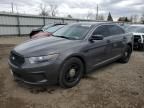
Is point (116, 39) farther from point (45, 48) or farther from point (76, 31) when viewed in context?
point (45, 48)

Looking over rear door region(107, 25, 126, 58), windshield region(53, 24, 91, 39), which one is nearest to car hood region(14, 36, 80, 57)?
windshield region(53, 24, 91, 39)

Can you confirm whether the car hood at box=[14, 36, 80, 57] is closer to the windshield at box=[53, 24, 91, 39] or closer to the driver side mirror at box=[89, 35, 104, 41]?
the windshield at box=[53, 24, 91, 39]

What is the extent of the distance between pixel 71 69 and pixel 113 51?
6.30ft

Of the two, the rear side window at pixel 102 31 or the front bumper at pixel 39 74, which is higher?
the rear side window at pixel 102 31

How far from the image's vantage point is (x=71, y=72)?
145 inches

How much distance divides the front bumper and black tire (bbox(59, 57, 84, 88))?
0.67ft

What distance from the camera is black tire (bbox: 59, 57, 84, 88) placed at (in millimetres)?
3432

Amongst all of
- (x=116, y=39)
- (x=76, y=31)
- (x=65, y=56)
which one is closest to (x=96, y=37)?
(x=76, y=31)

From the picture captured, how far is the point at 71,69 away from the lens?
366cm

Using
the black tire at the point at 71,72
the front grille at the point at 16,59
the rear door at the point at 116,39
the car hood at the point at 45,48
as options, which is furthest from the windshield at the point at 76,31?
the front grille at the point at 16,59

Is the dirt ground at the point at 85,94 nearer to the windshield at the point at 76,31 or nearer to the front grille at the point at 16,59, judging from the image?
the front grille at the point at 16,59

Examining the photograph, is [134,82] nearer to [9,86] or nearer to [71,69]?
[71,69]

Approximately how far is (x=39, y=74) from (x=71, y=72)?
84cm

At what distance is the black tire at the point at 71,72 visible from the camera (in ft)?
11.3
